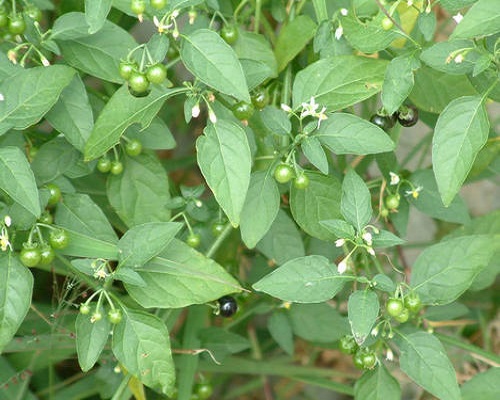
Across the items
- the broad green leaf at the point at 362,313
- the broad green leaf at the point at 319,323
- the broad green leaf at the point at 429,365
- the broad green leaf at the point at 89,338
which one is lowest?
the broad green leaf at the point at 319,323

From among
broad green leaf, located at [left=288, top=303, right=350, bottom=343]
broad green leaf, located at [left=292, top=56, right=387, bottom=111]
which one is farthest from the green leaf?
broad green leaf, located at [left=288, top=303, right=350, bottom=343]

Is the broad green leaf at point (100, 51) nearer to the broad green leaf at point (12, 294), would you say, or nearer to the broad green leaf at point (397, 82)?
the broad green leaf at point (12, 294)

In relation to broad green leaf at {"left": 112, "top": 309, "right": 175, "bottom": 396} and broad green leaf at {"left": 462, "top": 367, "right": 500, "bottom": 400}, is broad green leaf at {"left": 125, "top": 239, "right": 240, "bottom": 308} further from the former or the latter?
broad green leaf at {"left": 462, "top": 367, "right": 500, "bottom": 400}

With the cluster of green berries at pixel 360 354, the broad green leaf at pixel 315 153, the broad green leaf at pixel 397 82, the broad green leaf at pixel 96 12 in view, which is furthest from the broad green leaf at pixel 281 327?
the broad green leaf at pixel 96 12

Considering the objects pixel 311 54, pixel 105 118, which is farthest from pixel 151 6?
pixel 311 54

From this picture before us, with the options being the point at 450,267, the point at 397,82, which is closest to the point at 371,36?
the point at 397,82

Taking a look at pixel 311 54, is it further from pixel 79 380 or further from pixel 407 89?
pixel 79 380
